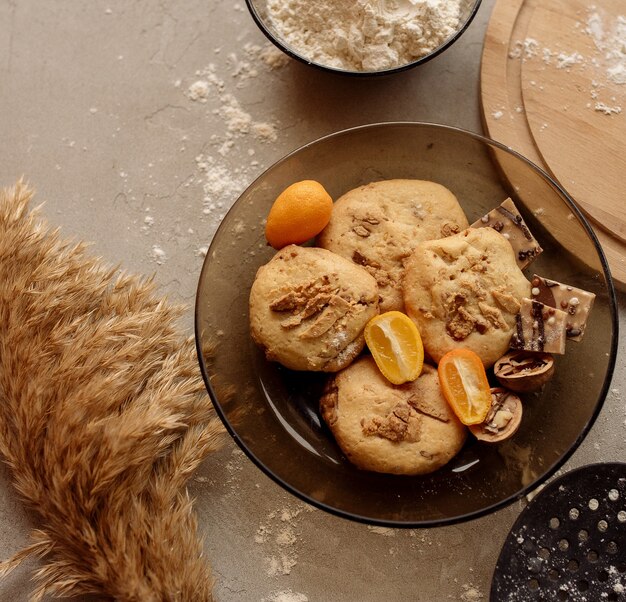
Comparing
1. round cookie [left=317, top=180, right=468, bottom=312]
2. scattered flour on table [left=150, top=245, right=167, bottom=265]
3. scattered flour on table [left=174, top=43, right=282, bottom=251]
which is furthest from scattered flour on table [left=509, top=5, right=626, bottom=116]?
scattered flour on table [left=150, top=245, right=167, bottom=265]

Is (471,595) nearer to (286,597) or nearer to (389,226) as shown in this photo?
(286,597)

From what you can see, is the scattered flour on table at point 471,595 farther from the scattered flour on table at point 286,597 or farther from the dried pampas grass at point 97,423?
the dried pampas grass at point 97,423

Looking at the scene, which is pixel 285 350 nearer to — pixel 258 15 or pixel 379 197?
pixel 379 197

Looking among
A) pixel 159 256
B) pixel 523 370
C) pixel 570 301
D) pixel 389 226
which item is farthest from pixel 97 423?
pixel 570 301

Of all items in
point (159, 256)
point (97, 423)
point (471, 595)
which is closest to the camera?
point (97, 423)

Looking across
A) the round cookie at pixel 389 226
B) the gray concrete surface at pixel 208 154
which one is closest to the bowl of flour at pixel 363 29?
the gray concrete surface at pixel 208 154

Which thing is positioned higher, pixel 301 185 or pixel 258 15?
pixel 258 15

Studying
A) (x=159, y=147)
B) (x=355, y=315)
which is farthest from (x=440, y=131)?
(x=159, y=147)
